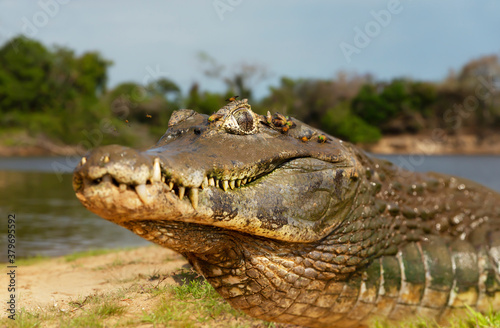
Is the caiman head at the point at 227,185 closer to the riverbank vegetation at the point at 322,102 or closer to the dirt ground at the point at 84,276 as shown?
the dirt ground at the point at 84,276

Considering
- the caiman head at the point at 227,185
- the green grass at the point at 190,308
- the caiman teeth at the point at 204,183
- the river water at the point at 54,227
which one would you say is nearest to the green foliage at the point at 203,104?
the caiman head at the point at 227,185

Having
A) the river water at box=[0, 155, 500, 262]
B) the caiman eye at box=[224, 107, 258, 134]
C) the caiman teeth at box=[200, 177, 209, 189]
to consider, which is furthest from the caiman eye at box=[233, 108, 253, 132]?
the river water at box=[0, 155, 500, 262]

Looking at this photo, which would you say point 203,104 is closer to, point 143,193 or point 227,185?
point 227,185

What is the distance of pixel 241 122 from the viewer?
8.97 feet

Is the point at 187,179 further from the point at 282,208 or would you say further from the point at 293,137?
the point at 293,137

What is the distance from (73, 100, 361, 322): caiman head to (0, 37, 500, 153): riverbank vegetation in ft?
105

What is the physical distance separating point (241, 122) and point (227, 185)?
51cm

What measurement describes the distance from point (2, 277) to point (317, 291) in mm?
3918

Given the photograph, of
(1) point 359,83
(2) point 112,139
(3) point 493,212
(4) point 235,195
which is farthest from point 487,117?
(4) point 235,195

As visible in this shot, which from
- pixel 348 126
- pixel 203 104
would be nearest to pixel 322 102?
pixel 348 126

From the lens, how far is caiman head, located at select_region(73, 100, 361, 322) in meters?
1.98

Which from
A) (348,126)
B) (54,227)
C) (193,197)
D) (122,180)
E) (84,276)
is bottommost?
(54,227)

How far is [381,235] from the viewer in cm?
322

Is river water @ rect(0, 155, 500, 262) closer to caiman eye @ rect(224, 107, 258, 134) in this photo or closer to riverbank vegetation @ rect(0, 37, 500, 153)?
caiman eye @ rect(224, 107, 258, 134)
